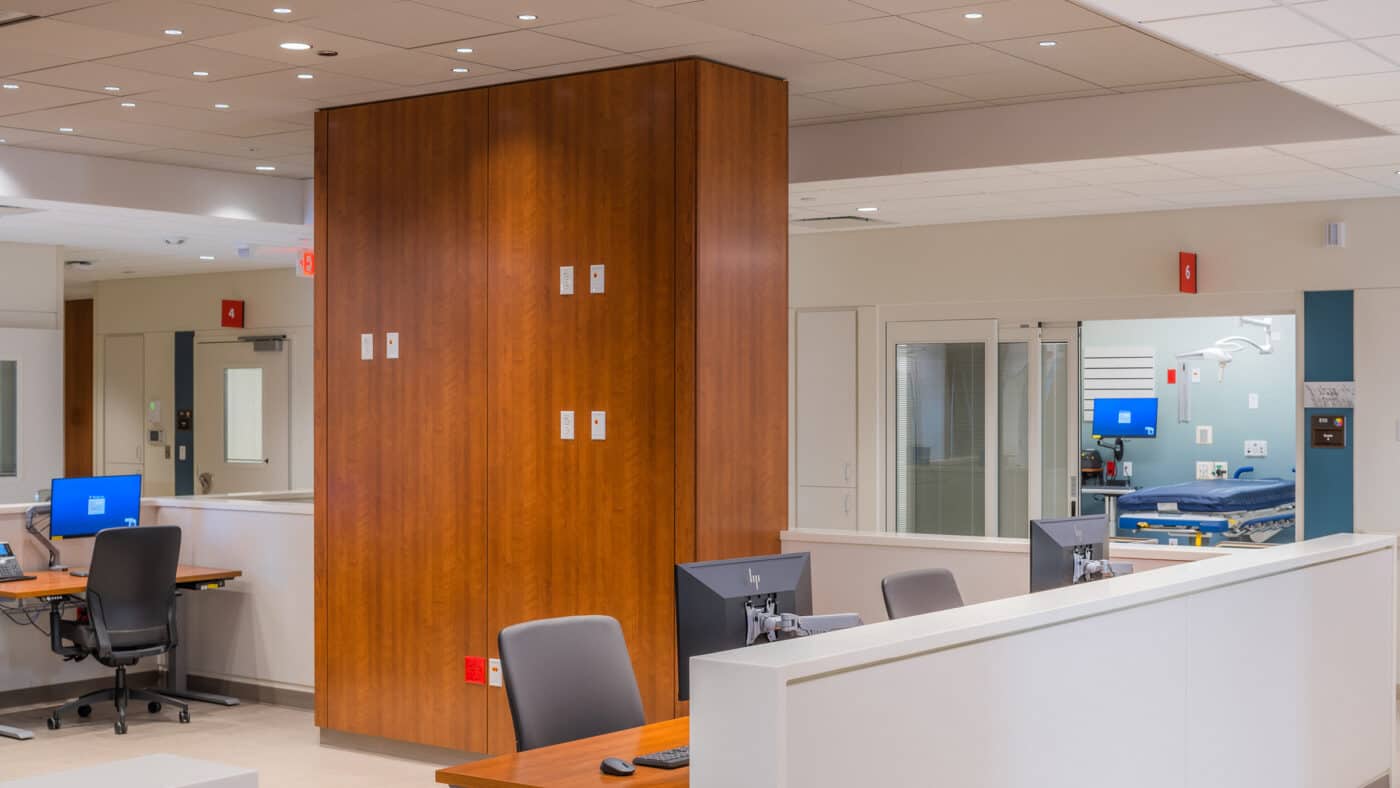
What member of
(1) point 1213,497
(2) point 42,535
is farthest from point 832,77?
(1) point 1213,497

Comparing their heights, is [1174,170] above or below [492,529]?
above

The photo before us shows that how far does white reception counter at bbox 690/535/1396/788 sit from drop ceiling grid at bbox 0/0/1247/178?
2.23 metres

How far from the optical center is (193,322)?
1481cm

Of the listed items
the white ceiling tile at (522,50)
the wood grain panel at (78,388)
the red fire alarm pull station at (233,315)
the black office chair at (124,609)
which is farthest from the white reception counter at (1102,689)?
the wood grain panel at (78,388)

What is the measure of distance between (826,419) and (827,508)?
2.20 feet

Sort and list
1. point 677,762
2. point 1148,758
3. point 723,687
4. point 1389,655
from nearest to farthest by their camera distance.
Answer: point 723,687
point 677,762
point 1148,758
point 1389,655

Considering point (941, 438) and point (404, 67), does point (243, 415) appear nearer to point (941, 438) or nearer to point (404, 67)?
point (941, 438)

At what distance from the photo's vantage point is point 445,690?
7105mm

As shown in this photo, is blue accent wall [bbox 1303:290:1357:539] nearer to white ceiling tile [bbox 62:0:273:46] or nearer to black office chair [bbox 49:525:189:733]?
white ceiling tile [bbox 62:0:273:46]

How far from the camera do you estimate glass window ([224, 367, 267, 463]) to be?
14.3m

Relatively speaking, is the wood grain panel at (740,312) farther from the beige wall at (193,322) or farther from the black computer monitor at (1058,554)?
the beige wall at (193,322)

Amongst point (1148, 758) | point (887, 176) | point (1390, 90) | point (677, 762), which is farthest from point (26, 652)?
point (1390, 90)

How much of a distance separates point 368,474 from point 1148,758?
4.43 metres

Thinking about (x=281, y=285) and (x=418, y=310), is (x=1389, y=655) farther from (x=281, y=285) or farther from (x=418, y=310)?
(x=281, y=285)
